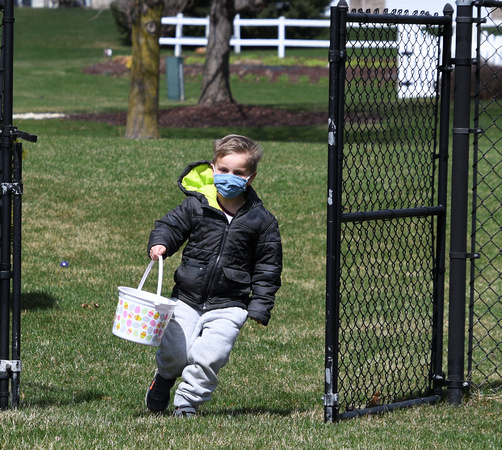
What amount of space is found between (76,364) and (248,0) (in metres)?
20.7

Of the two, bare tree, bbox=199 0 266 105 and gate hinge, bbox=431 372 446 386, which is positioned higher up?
bare tree, bbox=199 0 266 105

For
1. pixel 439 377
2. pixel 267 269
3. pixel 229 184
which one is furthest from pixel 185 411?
pixel 439 377

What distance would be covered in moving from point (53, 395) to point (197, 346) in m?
1.40

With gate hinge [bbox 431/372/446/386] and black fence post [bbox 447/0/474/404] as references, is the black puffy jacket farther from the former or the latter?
gate hinge [bbox 431/372/446/386]

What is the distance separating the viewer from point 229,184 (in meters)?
4.70

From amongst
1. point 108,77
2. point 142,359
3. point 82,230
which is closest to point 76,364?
point 142,359

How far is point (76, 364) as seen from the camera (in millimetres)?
6297

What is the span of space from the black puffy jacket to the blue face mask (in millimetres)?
113

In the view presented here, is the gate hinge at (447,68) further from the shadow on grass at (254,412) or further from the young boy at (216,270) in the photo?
the shadow on grass at (254,412)

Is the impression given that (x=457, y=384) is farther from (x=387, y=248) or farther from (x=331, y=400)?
(x=387, y=248)

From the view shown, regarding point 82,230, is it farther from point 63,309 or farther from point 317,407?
point 317,407

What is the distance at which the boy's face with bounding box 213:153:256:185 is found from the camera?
4727mm

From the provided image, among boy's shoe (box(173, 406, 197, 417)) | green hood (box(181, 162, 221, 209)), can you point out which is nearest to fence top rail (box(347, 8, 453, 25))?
green hood (box(181, 162, 221, 209))

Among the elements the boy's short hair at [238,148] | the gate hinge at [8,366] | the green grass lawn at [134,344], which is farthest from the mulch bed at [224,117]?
the gate hinge at [8,366]
